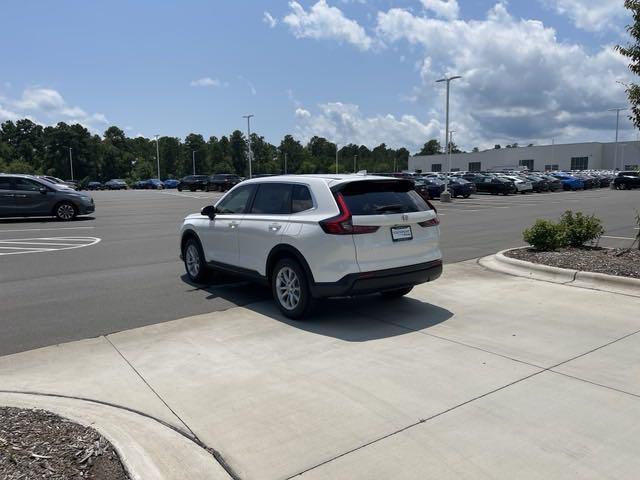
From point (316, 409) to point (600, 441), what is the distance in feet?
6.36

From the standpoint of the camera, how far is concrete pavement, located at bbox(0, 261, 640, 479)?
11.0ft

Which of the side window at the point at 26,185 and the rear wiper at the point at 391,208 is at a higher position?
the side window at the point at 26,185

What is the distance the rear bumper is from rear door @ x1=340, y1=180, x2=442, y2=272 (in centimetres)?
7

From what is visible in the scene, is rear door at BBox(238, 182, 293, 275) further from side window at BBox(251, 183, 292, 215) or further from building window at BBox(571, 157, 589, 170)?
building window at BBox(571, 157, 589, 170)

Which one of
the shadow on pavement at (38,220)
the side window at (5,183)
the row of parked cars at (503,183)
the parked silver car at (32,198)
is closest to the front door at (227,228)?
the shadow on pavement at (38,220)

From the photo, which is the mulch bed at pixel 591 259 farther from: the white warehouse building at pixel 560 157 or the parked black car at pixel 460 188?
the white warehouse building at pixel 560 157

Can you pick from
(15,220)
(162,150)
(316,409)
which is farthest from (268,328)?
(162,150)

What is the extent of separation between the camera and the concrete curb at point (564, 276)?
7.50 m

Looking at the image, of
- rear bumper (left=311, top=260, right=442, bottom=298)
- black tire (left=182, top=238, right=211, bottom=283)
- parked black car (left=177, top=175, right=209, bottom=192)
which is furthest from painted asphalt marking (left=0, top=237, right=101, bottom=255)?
parked black car (left=177, top=175, right=209, bottom=192)

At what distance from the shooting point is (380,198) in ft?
20.6

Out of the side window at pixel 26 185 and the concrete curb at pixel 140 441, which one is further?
the side window at pixel 26 185

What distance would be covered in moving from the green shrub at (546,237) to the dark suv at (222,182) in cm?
4055

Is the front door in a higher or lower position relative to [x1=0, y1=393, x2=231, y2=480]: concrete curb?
higher

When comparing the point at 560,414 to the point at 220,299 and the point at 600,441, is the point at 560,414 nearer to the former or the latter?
the point at 600,441
